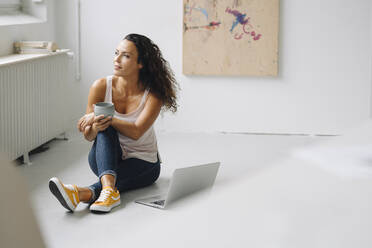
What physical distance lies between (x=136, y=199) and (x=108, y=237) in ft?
1.90

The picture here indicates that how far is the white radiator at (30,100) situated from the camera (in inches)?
138

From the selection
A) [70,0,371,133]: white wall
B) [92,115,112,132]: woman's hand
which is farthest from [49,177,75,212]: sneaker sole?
[70,0,371,133]: white wall

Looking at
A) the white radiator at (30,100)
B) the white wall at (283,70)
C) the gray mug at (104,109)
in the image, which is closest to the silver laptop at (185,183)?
the gray mug at (104,109)

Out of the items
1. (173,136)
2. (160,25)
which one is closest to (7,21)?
(160,25)

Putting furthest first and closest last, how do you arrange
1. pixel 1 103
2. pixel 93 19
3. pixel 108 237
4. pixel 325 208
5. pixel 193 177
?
pixel 93 19 < pixel 1 103 < pixel 193 177 < pixel 108 237 < pixel 325 208

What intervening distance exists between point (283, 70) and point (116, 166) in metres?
2.59

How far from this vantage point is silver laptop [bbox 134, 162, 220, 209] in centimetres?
273

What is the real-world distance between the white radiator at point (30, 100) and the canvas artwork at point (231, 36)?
118cm

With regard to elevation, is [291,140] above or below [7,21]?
below

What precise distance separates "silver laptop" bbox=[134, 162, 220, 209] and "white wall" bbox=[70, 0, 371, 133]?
2.08 meters

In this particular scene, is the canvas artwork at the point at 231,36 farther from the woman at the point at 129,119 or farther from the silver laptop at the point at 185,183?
the silver laptop at the point at 185,183

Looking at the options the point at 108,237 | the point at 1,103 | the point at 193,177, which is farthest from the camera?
the point at 1,103

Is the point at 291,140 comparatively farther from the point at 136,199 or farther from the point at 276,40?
the point at 136,199

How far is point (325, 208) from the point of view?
15.6 inches
